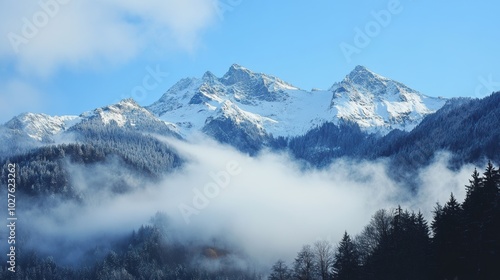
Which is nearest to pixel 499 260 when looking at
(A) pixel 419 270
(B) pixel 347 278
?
(A) pixel 419 270

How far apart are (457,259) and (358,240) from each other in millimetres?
42237

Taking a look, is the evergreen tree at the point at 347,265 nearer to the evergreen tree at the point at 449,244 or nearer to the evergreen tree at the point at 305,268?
the evergreen tree at the point at 305,268

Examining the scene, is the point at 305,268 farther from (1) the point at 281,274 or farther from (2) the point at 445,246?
(2) the point at 445,246

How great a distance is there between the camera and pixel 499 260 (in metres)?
63.4

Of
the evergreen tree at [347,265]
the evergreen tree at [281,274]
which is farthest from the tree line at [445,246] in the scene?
the evergreen tree at [281,274]

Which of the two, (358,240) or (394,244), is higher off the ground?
(358,240)

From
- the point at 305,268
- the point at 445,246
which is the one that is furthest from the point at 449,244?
the point at 305,268

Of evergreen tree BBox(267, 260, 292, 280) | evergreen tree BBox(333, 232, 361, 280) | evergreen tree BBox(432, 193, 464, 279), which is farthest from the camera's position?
evergreen tree BBox(267, 260, 292, 280)

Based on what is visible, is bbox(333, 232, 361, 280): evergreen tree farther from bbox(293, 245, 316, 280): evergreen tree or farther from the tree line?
bbox(293, 245, 316, 280): evergreen tree

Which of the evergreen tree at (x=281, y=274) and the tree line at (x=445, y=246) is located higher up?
the evergreen tree at (x=281, y=274)

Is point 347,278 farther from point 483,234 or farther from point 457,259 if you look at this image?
point 483,234

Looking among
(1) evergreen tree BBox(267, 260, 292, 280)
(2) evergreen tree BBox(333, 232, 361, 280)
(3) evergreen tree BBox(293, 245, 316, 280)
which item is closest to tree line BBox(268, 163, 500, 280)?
(2) evergreen tree BBox(333, 232, 361, 280)

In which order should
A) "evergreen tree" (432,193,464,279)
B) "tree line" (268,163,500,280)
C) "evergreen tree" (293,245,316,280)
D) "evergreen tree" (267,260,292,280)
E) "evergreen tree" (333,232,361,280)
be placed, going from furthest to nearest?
"evergreen tree" (267,260,292,280), "evergreen tree" (293,245,316,280), "evergreen tree" (333,232,361,280), "evergreen tree" (432,193,464,279), "tree line" (268,163,500,280)

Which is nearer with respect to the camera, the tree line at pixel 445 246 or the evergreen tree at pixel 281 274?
the tree line at pixel 445 246
